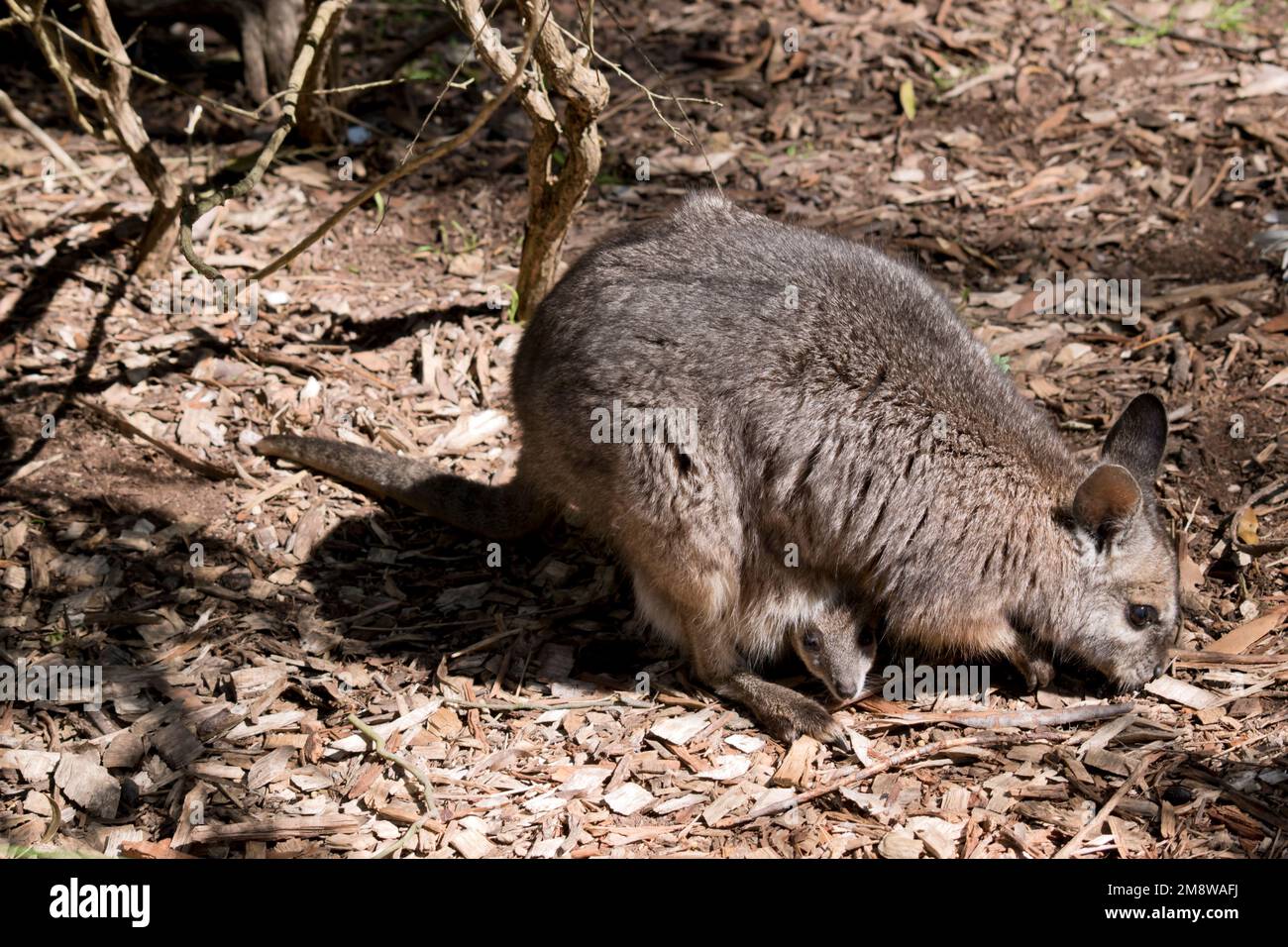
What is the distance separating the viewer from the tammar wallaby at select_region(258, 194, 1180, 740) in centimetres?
452

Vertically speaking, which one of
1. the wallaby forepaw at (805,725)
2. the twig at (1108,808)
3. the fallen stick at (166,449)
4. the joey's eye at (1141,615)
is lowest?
the twig at (1108,808)

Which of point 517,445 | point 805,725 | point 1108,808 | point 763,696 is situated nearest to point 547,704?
point 763,696

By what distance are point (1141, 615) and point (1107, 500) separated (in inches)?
Answer: 19.0

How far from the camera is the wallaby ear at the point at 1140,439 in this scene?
4.70 meters

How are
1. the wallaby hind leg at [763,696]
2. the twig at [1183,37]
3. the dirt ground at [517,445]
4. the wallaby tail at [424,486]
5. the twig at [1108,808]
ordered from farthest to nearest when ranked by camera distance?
1. the twig at [1183,37]
2. the wallaby tail at [424,486]
3. the wallaby hind leg at [763,696]
4. the dirt ground at [517,445]
5. the twig at [1108,808]

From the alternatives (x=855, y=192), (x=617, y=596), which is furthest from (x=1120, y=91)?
(x=617, y=596)

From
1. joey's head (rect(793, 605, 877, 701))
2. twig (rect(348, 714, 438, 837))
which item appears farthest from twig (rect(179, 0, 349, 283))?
joey's head (rect(793, 605, 877, 701))

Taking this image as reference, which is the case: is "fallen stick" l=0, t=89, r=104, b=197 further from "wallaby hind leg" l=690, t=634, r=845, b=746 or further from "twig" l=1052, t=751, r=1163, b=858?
"twig" l=1052, t=751, r=1163, b=858

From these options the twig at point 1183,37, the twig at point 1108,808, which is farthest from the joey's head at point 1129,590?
the twig at point 1183,37

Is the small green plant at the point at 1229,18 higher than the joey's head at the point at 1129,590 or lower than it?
higher

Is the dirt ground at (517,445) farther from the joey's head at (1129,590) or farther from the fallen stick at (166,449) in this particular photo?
the joey's head at (1129,590)

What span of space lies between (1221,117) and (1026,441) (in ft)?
12.1

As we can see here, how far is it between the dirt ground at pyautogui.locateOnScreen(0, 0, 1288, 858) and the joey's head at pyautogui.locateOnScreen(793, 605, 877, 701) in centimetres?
20
